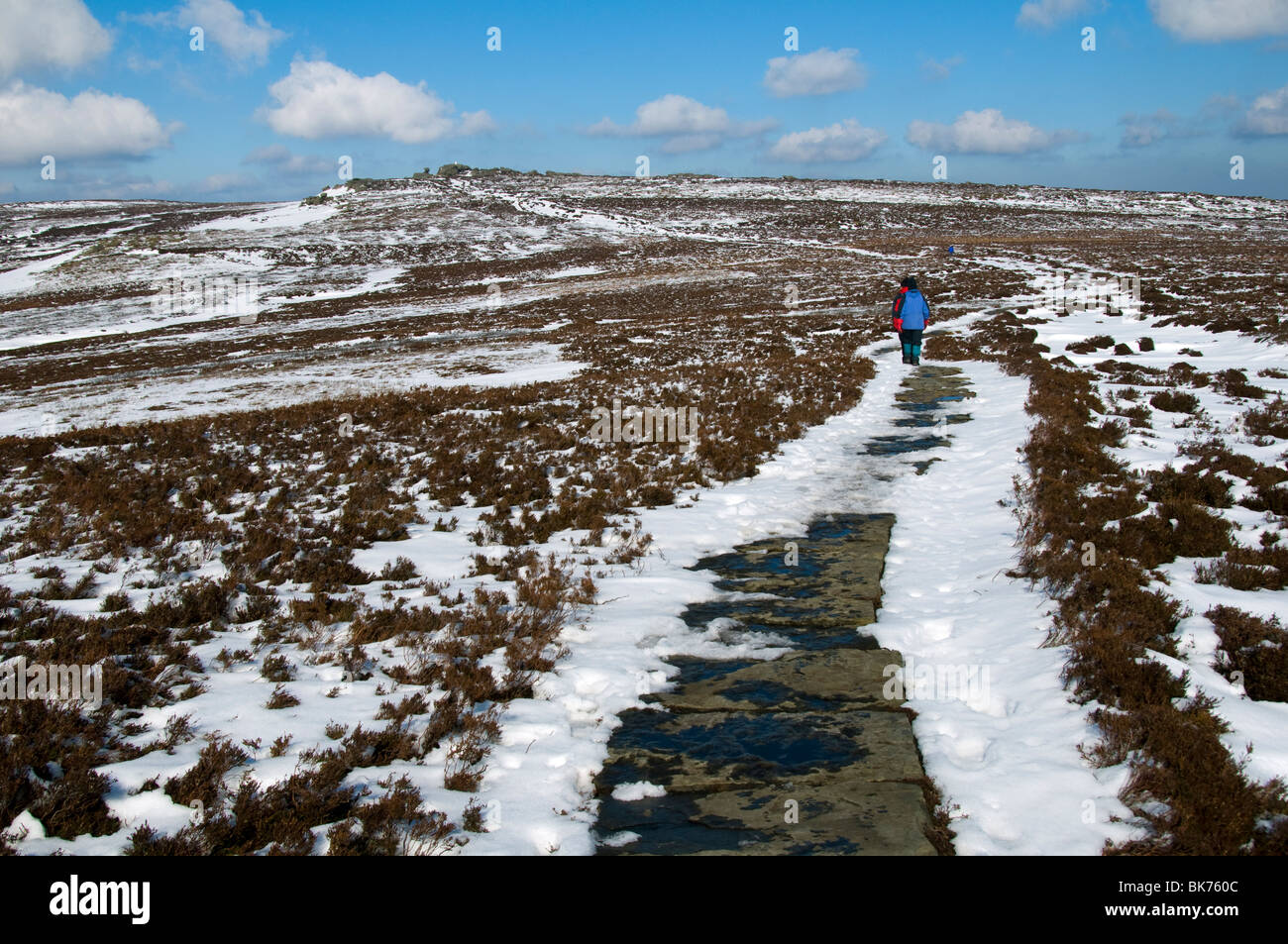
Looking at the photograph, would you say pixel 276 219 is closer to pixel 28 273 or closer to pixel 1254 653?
pixel 28 273

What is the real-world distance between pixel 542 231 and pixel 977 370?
85.6 metres

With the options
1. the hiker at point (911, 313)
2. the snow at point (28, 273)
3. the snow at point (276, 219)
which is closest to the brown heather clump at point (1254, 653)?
the hiker at point (911, 313)

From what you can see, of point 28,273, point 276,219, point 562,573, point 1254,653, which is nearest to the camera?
point 1254,653

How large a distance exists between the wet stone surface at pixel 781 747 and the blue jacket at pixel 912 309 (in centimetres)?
1470

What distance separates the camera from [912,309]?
830 inches

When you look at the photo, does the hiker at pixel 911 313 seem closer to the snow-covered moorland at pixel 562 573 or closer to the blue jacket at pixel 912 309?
the blue jacket at pixel 912 309

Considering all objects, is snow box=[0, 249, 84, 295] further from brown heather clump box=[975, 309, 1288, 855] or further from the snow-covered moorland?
brown heather clump box=[975, 309, 1288, 855]

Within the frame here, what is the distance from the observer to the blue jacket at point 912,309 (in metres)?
21.0

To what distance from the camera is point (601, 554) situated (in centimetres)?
961

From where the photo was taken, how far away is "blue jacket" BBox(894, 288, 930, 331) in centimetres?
2100

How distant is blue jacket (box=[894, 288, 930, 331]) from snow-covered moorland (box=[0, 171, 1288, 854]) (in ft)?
6.77

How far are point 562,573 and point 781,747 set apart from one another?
4076mm

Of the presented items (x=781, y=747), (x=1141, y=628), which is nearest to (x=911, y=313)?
(x=1141, y=628)
